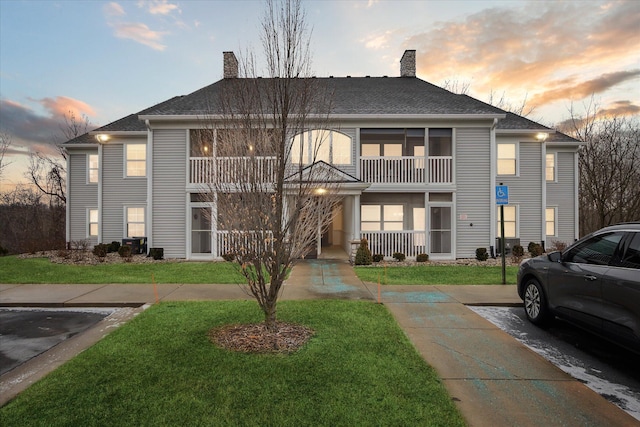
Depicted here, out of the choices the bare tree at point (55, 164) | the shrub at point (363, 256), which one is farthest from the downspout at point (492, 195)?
the bare tree at point (55, 164)

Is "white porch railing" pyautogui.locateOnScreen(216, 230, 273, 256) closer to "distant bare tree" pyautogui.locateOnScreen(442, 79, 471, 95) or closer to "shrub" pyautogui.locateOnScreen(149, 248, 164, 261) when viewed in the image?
"shrub" pyautogui.locateOnScreen(149, 248, 164, 261)

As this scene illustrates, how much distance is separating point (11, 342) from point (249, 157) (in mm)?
4399

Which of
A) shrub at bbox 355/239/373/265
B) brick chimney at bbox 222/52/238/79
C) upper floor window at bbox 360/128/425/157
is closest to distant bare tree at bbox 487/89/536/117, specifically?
upper floor window at bbox 360/128/425/157

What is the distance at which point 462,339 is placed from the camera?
15.3 feet

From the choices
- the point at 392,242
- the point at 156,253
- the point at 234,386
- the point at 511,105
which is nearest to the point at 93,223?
the point at 156,253

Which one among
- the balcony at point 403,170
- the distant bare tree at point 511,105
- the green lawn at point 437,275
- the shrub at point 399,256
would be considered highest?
the distant bare tree at point 511,105

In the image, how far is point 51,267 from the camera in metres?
10.7

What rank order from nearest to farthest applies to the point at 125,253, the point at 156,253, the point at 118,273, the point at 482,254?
the point at 118,273 → the point at 125,253 → the point at 482,254 → the point at 156,253

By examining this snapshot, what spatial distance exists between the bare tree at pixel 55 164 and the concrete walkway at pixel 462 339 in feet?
81.6

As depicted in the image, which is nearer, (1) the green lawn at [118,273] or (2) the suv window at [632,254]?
(2) the suv window at [632,254]

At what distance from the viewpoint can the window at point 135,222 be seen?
602 inches

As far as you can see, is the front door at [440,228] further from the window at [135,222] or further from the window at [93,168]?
the window at [93,168]

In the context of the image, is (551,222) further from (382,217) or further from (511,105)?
(511,105)

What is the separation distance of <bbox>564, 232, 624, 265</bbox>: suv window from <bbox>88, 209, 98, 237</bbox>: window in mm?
19189
